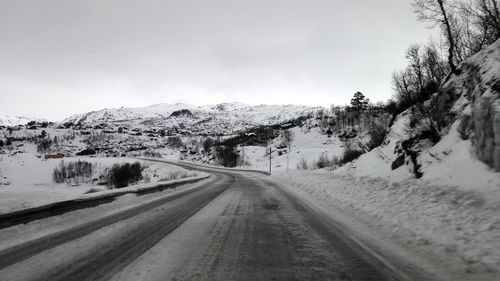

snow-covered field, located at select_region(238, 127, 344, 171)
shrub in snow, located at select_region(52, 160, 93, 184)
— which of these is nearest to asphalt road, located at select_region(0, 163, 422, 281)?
snow-covered field, located at select_region(238, 127, 344, 171)

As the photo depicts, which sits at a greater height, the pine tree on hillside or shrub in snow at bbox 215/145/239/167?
the pine tree on hillside

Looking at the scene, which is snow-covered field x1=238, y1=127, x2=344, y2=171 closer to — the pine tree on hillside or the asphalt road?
the pine tree on hillside

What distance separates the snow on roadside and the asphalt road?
1226mm

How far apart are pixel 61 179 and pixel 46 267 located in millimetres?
92559

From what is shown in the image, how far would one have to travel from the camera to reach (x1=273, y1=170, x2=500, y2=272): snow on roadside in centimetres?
591

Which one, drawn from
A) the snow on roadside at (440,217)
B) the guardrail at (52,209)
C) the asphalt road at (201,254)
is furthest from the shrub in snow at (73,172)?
the asphalt road at (201,254)

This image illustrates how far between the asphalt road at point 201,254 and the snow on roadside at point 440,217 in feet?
4.02

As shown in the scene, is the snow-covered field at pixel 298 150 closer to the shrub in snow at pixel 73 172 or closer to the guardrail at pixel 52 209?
the shrub in snow at pixel 73 172

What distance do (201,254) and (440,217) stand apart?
207 inches

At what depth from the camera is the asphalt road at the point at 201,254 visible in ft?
16.3

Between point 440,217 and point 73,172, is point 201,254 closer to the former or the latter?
point 440,217

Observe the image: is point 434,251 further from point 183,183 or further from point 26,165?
point 26,165

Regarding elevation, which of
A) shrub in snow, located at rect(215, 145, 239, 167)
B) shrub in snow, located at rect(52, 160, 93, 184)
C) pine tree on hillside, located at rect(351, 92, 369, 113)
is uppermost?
pine tree on hillside, located at rect(351, 92, 369, 113)

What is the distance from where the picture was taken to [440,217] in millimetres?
8055
